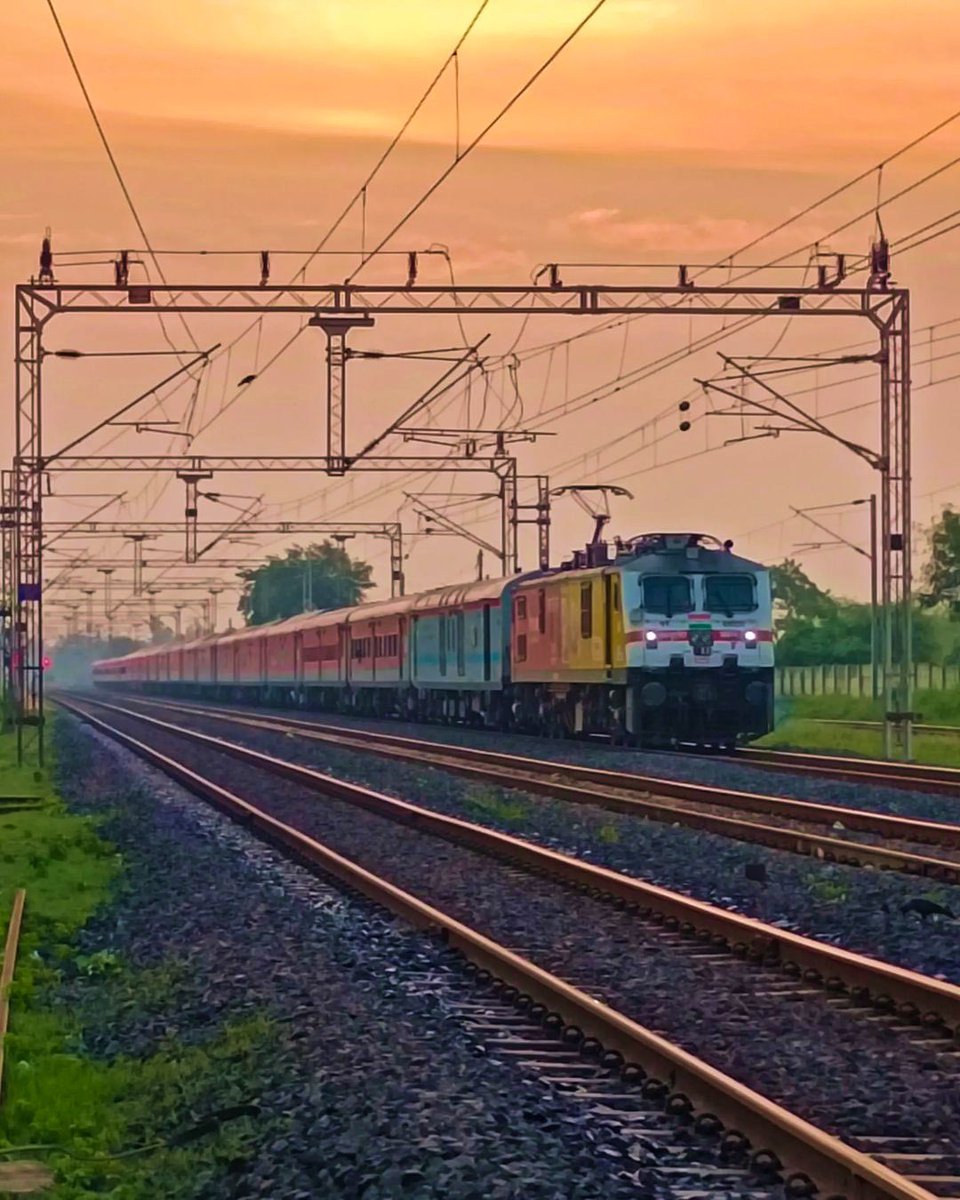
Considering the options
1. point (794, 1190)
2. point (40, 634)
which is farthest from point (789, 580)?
point (794, 1190)

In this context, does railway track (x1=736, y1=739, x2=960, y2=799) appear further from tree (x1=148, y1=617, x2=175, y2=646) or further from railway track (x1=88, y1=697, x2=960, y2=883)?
tree (x1=148, y1=617, x2=175, y2=646)

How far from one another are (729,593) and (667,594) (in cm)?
134

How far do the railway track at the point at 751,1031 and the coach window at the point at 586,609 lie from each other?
631 inches

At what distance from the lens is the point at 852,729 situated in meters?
45.5

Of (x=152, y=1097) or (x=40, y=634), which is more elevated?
(x=40, y=634)

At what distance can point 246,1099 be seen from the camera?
27.4 ft

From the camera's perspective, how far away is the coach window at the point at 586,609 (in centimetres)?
3538

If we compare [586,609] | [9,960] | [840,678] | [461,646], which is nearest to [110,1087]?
[9,960]

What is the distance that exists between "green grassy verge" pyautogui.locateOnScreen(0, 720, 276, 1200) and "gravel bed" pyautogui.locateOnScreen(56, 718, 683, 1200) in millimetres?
91

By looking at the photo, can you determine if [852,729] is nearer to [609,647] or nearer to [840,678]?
[609,647]

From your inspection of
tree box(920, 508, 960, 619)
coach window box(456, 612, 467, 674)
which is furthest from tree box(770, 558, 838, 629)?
coach window box(456, 612, 467, 674)

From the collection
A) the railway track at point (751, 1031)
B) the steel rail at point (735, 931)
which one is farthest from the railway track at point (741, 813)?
the railway track at point (751, 1031)

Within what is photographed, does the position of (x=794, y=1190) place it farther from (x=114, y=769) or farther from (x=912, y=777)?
(x=114, y=769)

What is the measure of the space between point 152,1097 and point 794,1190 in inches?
119
